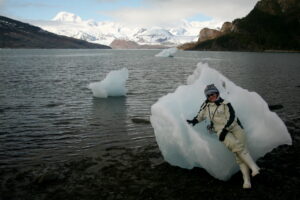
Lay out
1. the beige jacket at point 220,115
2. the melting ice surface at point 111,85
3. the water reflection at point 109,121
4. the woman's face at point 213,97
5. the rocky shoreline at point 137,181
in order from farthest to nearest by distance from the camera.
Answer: the melting ice surface at point 111,85 < the water reflection at point 109,121 < the woman's face at point 213,97 < the rocky shoreline at point 137,181 < the beige jacket at point 220,115

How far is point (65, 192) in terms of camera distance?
962 cm

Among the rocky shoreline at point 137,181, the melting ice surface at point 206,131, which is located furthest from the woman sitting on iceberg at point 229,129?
the rocky shoreline at point 137,181

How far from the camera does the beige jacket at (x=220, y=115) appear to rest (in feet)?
30.1

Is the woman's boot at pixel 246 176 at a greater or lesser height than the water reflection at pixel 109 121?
greater

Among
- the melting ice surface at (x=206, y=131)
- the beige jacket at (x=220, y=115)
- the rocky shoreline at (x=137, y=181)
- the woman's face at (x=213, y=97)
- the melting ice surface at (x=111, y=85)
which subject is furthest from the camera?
the melting ice surface at (x=111, y=85)

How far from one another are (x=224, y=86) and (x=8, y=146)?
30.6 ft

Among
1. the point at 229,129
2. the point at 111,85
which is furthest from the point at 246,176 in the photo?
the point at 111,85

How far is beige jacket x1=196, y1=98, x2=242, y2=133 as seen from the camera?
9172 mm

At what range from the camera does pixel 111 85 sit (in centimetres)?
2698

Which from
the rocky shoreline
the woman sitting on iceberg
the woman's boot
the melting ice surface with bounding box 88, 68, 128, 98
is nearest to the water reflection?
the melting ice surface with bounding box 88, 68, 128, 98

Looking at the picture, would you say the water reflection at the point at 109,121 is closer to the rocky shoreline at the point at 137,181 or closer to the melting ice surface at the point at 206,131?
the rocky shoreline at the point at 137,181

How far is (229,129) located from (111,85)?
18644 millimetres

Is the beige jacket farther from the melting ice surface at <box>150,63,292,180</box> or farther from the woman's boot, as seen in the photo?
the woman's boot

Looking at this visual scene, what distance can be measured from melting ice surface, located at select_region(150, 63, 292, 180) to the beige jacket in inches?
26.7
